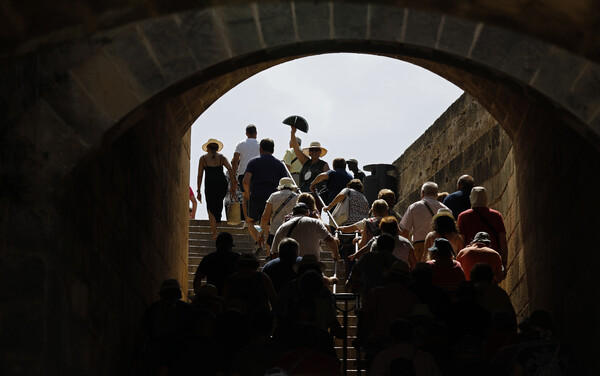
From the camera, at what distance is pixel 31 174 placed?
6.57 meters

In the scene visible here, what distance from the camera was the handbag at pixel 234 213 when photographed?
1579 cm

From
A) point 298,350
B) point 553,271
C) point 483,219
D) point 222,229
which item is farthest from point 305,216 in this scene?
point 222,229

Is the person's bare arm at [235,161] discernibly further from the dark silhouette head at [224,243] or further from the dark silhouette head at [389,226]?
the dark silhouette head at [224,243]

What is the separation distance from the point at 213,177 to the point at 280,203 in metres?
2.35

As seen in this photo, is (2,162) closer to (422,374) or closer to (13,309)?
(13,309)

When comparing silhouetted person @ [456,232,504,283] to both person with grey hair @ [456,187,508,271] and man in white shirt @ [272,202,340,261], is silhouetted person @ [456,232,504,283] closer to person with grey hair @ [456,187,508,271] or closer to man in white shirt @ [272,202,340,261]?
person with grey hair @ [456,187,508,271]

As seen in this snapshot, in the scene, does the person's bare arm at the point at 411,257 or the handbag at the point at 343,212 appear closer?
the person's bare arm at the point at 411,257

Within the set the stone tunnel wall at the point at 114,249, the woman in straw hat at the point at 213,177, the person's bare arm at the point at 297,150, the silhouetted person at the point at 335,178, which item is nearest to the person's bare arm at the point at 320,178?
the silhouetted person at the point at 335,178

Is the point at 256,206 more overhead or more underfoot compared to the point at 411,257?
more overhead

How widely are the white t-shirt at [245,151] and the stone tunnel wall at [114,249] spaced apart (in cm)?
394

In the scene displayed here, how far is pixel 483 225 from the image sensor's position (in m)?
10.4

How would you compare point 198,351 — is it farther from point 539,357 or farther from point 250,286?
point 539,357

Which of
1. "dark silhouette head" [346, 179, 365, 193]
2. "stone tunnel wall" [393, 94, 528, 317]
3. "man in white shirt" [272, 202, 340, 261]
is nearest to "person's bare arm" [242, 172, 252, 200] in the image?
"dark silhouette head" [346, 179, 365, 193]

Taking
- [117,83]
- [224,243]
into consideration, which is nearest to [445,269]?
[224,243]
